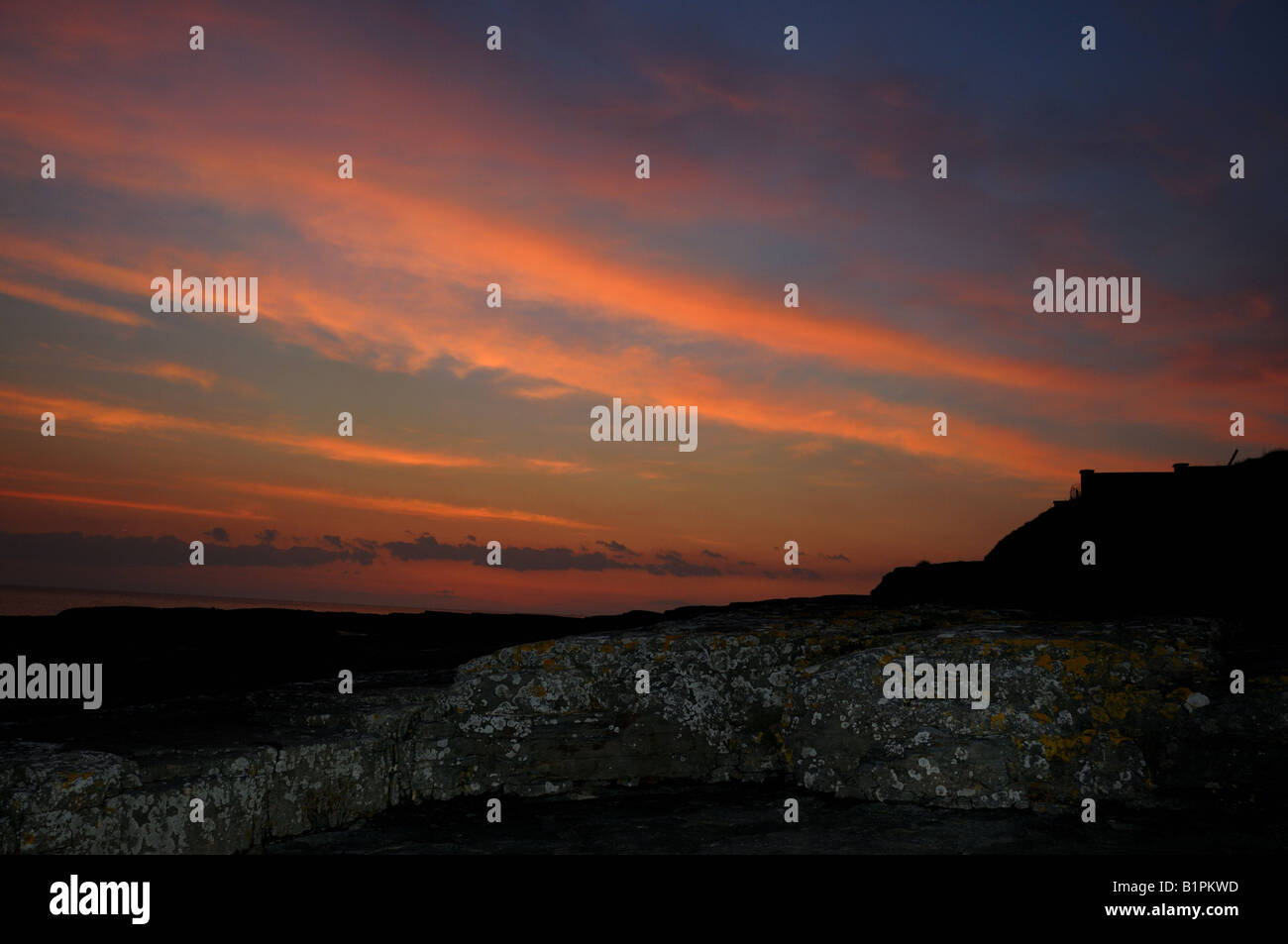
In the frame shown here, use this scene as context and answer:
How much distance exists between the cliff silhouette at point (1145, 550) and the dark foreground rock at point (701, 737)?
3872 millimetres

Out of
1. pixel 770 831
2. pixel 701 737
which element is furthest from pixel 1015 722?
pixel 701 737

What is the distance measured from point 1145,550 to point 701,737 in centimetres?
1114

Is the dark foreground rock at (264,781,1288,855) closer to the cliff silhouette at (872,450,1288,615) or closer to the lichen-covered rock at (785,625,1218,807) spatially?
the lichen-covered rock at (785,625,1218,807)

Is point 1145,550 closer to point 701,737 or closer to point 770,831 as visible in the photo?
point 701,737

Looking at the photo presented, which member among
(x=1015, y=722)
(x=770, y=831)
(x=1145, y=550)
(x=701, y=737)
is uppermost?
(x=1145, y=550)

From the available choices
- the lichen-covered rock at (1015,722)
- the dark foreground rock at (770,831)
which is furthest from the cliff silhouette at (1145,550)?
the dark foreground rock at (770,831)

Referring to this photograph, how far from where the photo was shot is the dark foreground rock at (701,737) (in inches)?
211

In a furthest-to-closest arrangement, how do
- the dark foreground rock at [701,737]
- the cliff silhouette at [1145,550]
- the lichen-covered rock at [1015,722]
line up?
the cliff silhouette at [1145,550] → the lichen-covered rock at [1015,722] → the dark foreground rock at [701,737]

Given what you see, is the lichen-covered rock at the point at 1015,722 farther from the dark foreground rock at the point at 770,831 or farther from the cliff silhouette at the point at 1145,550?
the cliff silhouette at the point at 1145,550

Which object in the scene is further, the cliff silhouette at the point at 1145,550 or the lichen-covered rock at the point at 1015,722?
the cliff silhouette at the point at 1145,550

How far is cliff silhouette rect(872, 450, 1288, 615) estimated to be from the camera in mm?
12125

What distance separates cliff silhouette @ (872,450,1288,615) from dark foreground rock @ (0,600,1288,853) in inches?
152

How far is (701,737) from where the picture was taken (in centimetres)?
704
